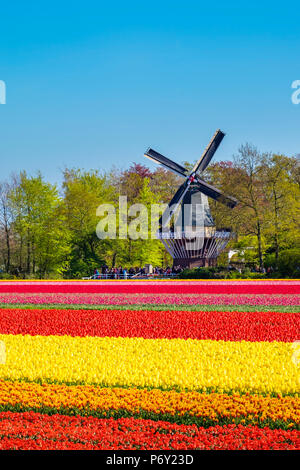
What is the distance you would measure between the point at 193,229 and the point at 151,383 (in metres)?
33.7

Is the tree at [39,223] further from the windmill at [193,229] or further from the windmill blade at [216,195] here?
the windmill blade at [216,195]

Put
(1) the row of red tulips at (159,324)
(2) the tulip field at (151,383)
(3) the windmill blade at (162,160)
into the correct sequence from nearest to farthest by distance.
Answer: (2) the tulip field at (151,383), (1) the row of red tulips at (159,324), (3) the windmill blade at (162,160)

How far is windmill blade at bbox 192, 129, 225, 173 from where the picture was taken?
4500 centimetres

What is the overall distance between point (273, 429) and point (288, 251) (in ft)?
96.0

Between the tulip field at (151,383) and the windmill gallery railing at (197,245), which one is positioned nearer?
the tulip field at (151,383)

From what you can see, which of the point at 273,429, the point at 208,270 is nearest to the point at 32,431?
the point at 273,429

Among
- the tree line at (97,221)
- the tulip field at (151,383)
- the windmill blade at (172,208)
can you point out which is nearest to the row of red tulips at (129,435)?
the tulip field at (151,383)

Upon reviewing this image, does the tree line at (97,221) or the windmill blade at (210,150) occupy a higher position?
the windmill blade at (210,150)

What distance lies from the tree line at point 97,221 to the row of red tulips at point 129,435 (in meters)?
28.9

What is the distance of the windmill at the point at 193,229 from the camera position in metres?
41.1

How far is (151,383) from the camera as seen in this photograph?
7781mm

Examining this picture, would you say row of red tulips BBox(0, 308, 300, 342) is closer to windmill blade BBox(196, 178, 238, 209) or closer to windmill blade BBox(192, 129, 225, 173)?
windmill blade BBox(196, 178, 238, 209)
